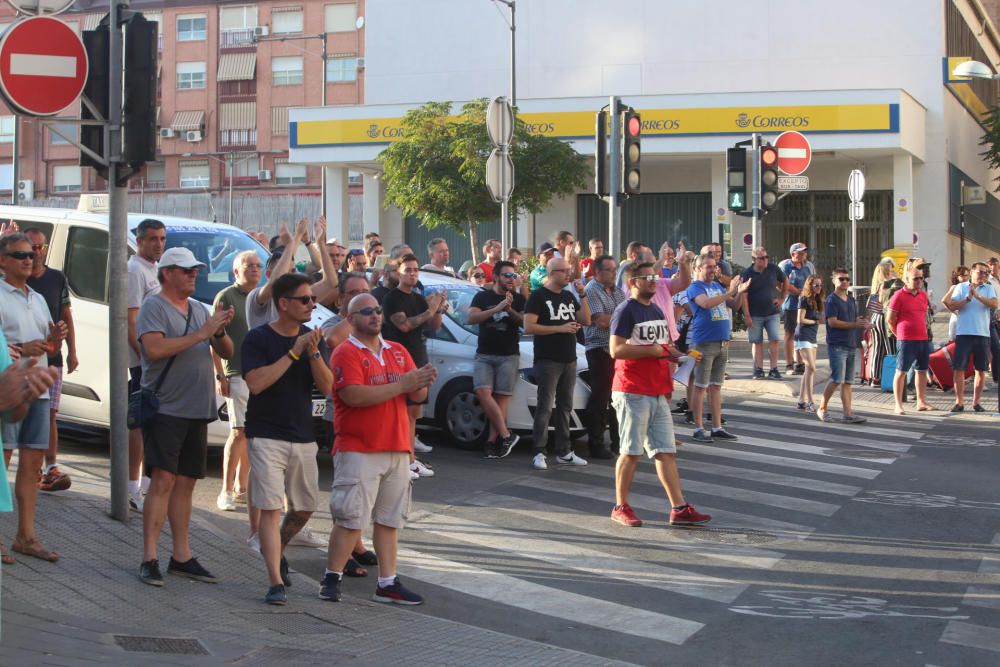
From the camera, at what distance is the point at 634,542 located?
9430 millimetres

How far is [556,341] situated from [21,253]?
18.7 ft

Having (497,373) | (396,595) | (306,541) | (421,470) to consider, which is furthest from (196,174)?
(396,595)

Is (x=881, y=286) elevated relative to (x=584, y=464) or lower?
elevated

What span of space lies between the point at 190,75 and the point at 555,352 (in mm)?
63782

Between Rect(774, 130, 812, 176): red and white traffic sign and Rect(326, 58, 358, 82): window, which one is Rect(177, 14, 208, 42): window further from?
Rect(774, 130, 812, 176): red and white traffic sign

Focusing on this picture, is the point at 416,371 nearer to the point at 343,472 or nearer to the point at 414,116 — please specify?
the point at 343,472

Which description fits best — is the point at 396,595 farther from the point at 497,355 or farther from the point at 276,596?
the point at 497,355

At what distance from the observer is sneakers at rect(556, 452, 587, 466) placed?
40.9 feet

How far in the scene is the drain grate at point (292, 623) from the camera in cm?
684

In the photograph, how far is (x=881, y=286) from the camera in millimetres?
18281

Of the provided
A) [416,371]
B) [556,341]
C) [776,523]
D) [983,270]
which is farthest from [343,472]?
[983,270]

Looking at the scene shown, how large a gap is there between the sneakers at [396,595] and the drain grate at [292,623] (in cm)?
52

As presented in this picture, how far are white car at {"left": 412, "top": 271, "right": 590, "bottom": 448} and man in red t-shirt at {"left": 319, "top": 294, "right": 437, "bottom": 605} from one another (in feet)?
18.1

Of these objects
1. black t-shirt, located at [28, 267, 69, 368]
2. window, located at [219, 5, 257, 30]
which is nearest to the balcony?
window, located at [219, 5, 257, 30]
